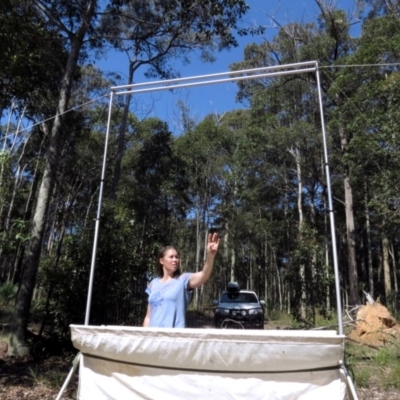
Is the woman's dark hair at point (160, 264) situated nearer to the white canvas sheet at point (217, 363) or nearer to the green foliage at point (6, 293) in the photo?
the white canvas sheet at point (217, 363)

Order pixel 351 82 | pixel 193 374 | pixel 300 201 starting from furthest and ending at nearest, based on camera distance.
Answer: pixel 300 201 < pixel 351 82 < pixel 193 374

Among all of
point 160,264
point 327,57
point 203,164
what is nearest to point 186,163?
point 203,164

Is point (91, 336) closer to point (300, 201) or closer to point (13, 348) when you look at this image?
point (13, 348)

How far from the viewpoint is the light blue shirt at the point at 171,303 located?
252 cm

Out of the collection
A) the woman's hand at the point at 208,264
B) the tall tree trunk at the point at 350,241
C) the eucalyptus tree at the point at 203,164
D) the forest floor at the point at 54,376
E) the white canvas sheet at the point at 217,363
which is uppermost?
the eucalyptus tree at the point at 203,164

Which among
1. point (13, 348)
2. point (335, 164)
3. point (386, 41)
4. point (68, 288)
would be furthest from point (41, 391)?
point (335, 164)

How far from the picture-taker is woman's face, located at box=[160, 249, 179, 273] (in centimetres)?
271

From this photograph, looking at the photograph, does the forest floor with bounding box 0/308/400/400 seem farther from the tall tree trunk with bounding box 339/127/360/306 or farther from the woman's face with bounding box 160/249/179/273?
the tall tree trunk with bounding box 339/127/360/306

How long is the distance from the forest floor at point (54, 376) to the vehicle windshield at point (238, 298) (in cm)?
488

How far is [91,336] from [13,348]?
487 centimetres

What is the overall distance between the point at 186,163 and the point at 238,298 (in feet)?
33.5

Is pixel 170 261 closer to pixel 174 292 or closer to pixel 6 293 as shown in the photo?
pixel 174 292

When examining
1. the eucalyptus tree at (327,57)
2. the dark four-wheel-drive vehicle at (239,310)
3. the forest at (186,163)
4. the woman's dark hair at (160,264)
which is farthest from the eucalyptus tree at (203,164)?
the woman's dark hair at (160,264)

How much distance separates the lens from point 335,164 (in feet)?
52.9
